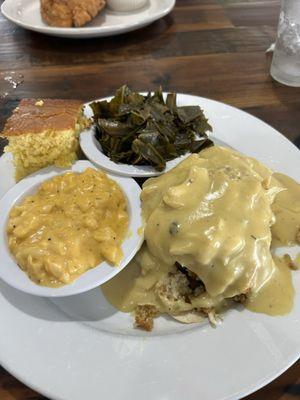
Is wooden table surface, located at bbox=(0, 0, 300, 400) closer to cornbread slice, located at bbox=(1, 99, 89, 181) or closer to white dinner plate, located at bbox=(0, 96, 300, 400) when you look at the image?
cornbread slice, located at bbox=(1, 99, 89, 181)

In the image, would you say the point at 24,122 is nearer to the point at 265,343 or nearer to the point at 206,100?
the point at 206,100

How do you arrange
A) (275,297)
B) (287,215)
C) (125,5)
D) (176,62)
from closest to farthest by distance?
(275,297), (287,215), (176,62), (125,5)

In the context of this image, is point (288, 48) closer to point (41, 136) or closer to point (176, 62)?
point (176, 62)

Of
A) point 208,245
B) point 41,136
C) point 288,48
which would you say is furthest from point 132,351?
point 288,48

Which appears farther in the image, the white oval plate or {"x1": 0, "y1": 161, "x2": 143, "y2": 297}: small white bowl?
the white oval plate

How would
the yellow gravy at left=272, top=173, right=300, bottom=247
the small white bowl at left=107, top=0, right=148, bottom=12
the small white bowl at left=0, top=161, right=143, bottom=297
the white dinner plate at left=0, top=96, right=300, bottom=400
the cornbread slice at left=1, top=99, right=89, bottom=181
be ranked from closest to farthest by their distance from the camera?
the white dinner plate at left=0, top=96, right=300, bottom=400 < the small white bowl at left=0, top=161, right=143, bottom=297 < the yellow gravy at left=272, top=173, right=300, bottom=247 < the cornbread slice at left=1, top=99, right=89, bottom=181 < the small white bowl at left=107, top=0, right=148, bottom=12

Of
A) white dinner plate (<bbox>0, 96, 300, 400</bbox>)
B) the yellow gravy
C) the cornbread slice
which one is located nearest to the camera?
white dinner plate (<bbox>0, 96, 300, 400</bbox>)

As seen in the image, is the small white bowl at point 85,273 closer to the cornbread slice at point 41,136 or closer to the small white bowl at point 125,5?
the cornbread slice at point 41,136

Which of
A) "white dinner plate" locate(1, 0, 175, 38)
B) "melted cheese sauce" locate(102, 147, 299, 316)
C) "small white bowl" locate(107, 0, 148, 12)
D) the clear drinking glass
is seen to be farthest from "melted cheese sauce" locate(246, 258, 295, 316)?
"small white bowl" locate(107, 0, 148, 12)
